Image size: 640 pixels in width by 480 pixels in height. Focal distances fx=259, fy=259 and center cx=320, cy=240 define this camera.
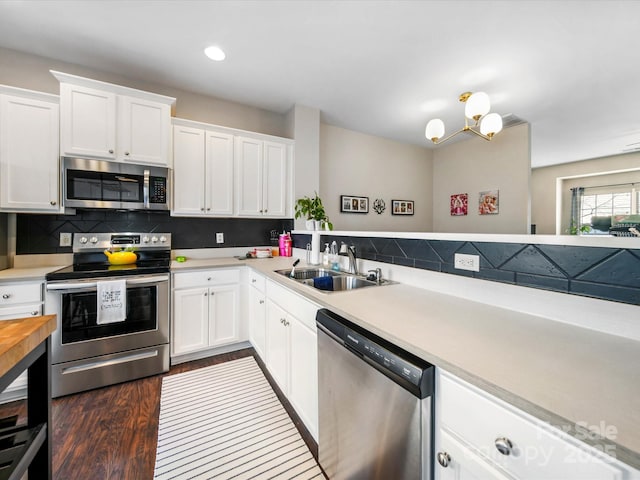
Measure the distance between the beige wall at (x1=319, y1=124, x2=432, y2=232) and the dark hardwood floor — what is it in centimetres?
268

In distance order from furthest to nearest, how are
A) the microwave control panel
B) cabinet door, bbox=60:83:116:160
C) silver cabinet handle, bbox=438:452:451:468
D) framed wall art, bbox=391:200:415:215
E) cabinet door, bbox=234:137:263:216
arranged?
framed wall art, bbox=391:200:415:215
cabinet door, bbox=234:137:263:216
the microwave control panel
cabinet door, bbox=60:83:116:160
silver cabinet handle, bbox=438:452:451:468

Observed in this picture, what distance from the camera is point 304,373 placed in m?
1.50

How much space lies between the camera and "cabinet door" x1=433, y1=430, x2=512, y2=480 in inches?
24.9

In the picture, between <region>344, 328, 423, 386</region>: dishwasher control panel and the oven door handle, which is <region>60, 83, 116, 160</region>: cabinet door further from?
<region>344, 328, 423, 386</region>: dishwasher control panel

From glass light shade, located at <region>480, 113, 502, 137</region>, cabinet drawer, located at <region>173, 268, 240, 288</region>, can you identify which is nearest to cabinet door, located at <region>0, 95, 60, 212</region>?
cabinet drawer, located at <region>173, 268, 240, 288</region>

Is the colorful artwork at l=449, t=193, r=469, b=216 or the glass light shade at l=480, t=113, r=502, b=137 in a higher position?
the glass light shade at l=480, t=113, r=502, b=137

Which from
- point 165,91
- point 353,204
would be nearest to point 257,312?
point 353,204

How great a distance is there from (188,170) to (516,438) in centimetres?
289

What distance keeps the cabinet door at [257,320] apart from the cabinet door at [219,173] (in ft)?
3.08

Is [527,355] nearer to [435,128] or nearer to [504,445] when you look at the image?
[504,445]

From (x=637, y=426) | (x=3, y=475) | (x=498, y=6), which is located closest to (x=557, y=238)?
(x=637, y=426)

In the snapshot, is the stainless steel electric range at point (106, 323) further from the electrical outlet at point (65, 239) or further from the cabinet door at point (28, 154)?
the cabinet door at point (28, 154)

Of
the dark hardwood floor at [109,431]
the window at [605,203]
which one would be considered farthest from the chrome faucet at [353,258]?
the window at [605,203]

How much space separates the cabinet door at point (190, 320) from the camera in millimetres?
2300
